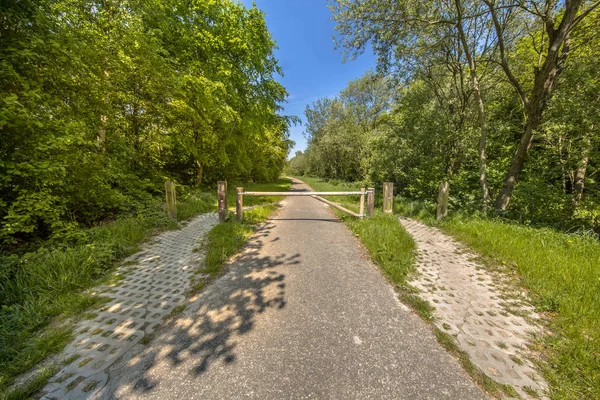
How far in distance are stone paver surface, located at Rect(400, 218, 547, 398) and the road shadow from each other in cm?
218

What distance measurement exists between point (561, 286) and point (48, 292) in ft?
23.8

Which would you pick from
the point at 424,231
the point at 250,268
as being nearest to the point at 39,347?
the point at 250,268

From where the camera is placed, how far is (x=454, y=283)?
11.1 feet

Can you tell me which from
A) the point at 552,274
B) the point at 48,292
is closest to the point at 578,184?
the point at 552,274

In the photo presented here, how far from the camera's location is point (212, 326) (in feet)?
7.92

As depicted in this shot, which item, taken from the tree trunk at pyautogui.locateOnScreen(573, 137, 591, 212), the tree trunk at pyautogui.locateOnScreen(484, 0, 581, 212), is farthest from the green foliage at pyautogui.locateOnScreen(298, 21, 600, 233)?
the tree trunk at pyautogui.locateOnScreen(484, 0, 581, 212)

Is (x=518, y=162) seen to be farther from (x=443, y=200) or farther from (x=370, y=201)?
(x=370, y=201)

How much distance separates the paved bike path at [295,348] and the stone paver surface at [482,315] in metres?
0.36

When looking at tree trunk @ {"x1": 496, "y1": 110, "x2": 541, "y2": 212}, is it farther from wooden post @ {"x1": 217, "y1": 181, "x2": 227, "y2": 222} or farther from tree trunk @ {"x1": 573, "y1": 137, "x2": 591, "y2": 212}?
wooden post @ {"x1": 217, "y1": 181, "x2": 227, "y2": 222}

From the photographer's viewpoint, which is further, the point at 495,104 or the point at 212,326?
the point at 495,104

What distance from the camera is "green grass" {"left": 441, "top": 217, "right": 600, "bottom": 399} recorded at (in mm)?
1822

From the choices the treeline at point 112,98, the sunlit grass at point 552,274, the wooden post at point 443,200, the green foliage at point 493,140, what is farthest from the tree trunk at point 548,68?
the treeline at point 112,98

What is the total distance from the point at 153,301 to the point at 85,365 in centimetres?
95

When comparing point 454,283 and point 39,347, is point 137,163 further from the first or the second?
point 454,283
